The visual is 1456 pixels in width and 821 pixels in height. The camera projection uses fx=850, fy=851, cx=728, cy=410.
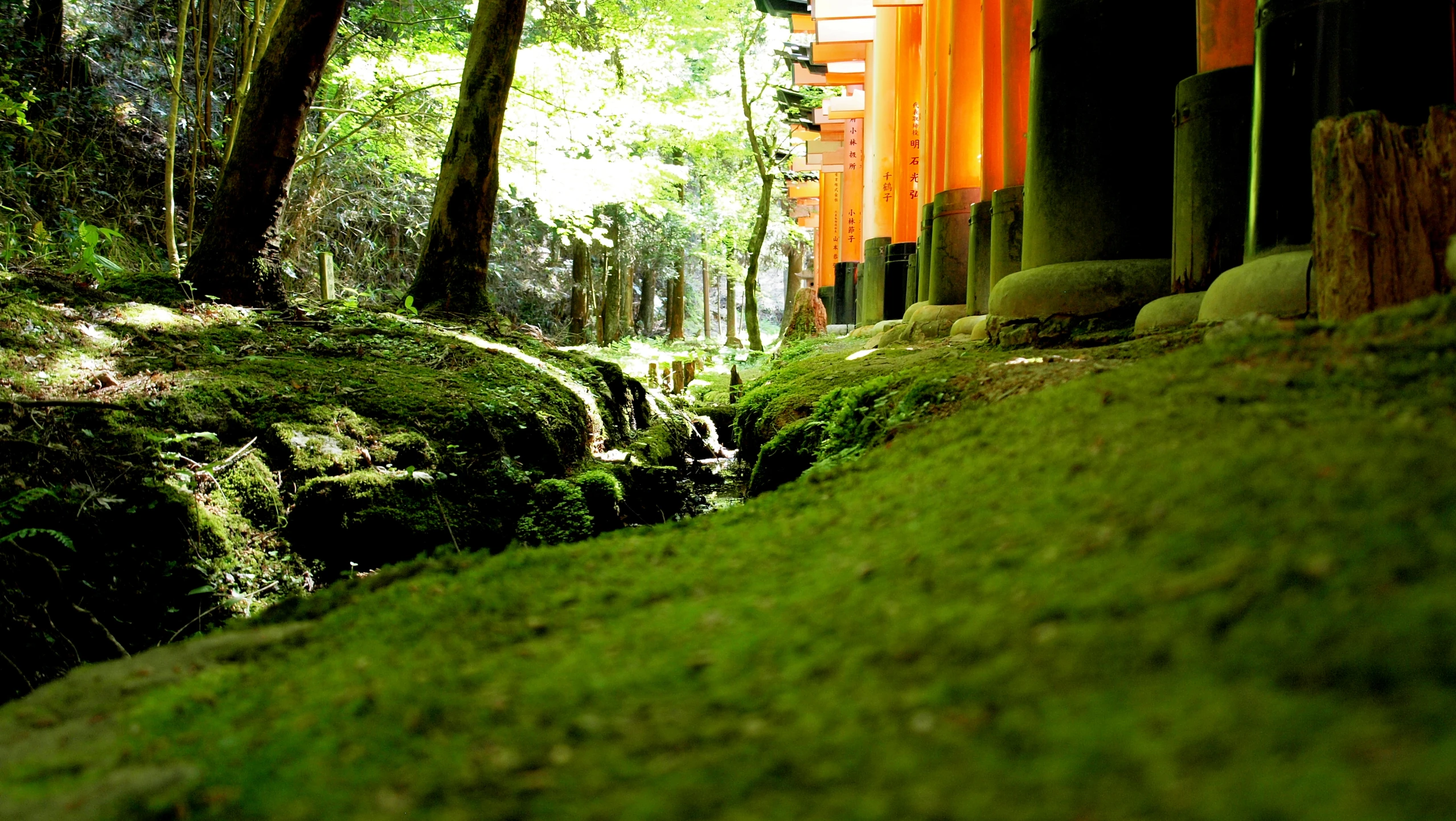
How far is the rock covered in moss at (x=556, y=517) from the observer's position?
Result: 520 cm

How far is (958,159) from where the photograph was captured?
1151 cm

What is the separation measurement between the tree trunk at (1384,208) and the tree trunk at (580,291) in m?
21.8

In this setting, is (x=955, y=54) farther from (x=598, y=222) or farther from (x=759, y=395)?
(x=598, y=222)

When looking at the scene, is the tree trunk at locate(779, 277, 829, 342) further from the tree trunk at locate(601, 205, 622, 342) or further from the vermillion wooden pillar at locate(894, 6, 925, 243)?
the tree trunk at locate(601, 205, 622, 342)

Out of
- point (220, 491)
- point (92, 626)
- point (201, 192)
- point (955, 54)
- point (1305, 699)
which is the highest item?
point (955, 54)

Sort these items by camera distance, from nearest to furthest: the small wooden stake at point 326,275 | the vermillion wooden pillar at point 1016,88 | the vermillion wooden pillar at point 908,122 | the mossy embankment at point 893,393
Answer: the mossy embankment at point 893,393 < the vermillion wooden pillar at point 1016,88 < the small wooden stake at point 326,275 < the vermillion wooden pillar at point 908,122

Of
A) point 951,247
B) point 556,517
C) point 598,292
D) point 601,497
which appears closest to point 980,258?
point 951,247

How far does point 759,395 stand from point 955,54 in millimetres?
5891

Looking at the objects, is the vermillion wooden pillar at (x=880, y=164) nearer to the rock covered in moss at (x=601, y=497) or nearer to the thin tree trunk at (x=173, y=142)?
the thin tree trunk at (x=173, y=142)

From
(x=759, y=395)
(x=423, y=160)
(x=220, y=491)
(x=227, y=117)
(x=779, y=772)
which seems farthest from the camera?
(x=423, y=160)

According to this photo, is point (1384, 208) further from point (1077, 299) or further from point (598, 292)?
point (598, 292)

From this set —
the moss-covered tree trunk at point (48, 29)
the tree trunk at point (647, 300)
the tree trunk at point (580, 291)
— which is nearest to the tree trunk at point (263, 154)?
the moss-covered tree trunk at point (48, 29)

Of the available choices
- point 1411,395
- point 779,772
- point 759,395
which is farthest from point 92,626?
point 759,395

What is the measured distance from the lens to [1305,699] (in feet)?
3.50
